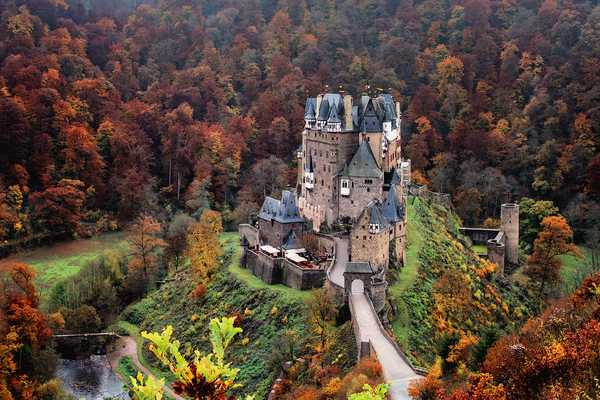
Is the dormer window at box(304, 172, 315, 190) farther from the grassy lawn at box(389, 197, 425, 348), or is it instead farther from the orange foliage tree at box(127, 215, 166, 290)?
the orange foliage tree at box(127, 215, 166, 290)

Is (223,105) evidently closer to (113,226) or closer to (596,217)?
(113,226)

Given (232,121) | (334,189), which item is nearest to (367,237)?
(334,189)

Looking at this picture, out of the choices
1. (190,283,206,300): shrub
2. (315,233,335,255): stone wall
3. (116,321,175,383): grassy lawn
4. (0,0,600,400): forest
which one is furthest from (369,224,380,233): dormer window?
(116,321,175,383): grassy lawn

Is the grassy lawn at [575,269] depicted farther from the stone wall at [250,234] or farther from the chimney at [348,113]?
the stone wall at [250,234]

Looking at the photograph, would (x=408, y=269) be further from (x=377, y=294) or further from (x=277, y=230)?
(x=277, y=230)

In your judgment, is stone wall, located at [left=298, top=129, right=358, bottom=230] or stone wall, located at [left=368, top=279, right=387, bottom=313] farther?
stone wall, located at [left=298, top=129, right=358, bottom=230]

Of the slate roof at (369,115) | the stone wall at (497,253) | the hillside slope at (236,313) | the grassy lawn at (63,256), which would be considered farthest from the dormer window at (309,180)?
the grassy lawn at (63,256)

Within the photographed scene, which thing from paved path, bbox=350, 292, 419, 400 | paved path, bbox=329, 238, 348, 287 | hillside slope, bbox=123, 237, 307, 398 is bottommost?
hillside slope, bbox=123, 237, 307, 398
